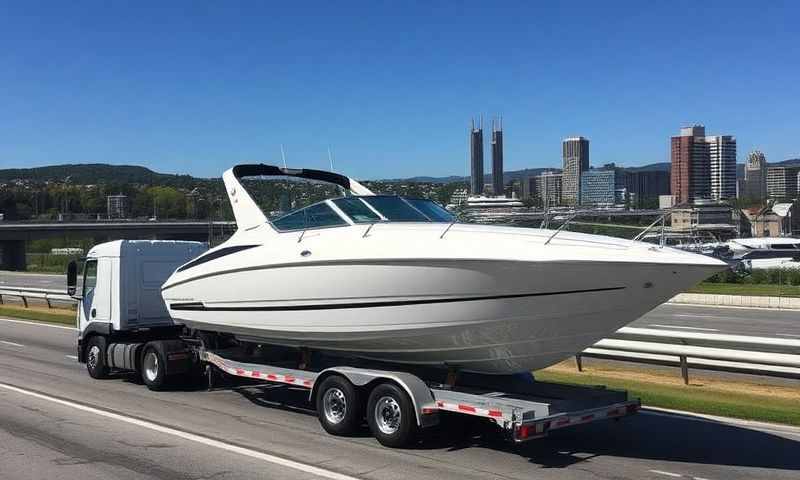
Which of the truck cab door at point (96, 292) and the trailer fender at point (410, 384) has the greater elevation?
the truck cab door at point (96, 292)

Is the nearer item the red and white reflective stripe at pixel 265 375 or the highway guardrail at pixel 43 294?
the red and white reflective stripe at pixel 265 375

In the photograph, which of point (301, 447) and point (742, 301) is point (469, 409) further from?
point (742, 301)

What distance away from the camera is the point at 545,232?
865 centimetres

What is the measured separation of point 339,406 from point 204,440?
1.69 metres

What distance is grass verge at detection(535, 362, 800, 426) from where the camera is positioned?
1084 cm

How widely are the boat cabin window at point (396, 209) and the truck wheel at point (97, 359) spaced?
6869 millimetres

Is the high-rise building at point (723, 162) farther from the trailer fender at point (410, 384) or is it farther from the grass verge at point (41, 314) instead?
the trailer fender at point (410, 384)

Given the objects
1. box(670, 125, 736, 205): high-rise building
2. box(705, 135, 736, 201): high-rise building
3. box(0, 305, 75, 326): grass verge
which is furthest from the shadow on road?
box(705, 135, 736, 201): high-rise building

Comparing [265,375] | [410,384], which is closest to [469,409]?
[410,384]

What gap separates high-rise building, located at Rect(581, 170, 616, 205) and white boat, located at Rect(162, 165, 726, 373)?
2263mm

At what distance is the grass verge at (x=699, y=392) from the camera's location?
427 inches

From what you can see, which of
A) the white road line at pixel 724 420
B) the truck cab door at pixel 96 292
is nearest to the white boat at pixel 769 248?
the white road line at pixel 724 420

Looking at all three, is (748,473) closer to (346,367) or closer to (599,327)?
(599,327)

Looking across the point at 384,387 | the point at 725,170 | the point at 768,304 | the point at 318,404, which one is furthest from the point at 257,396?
the point at 725,170
